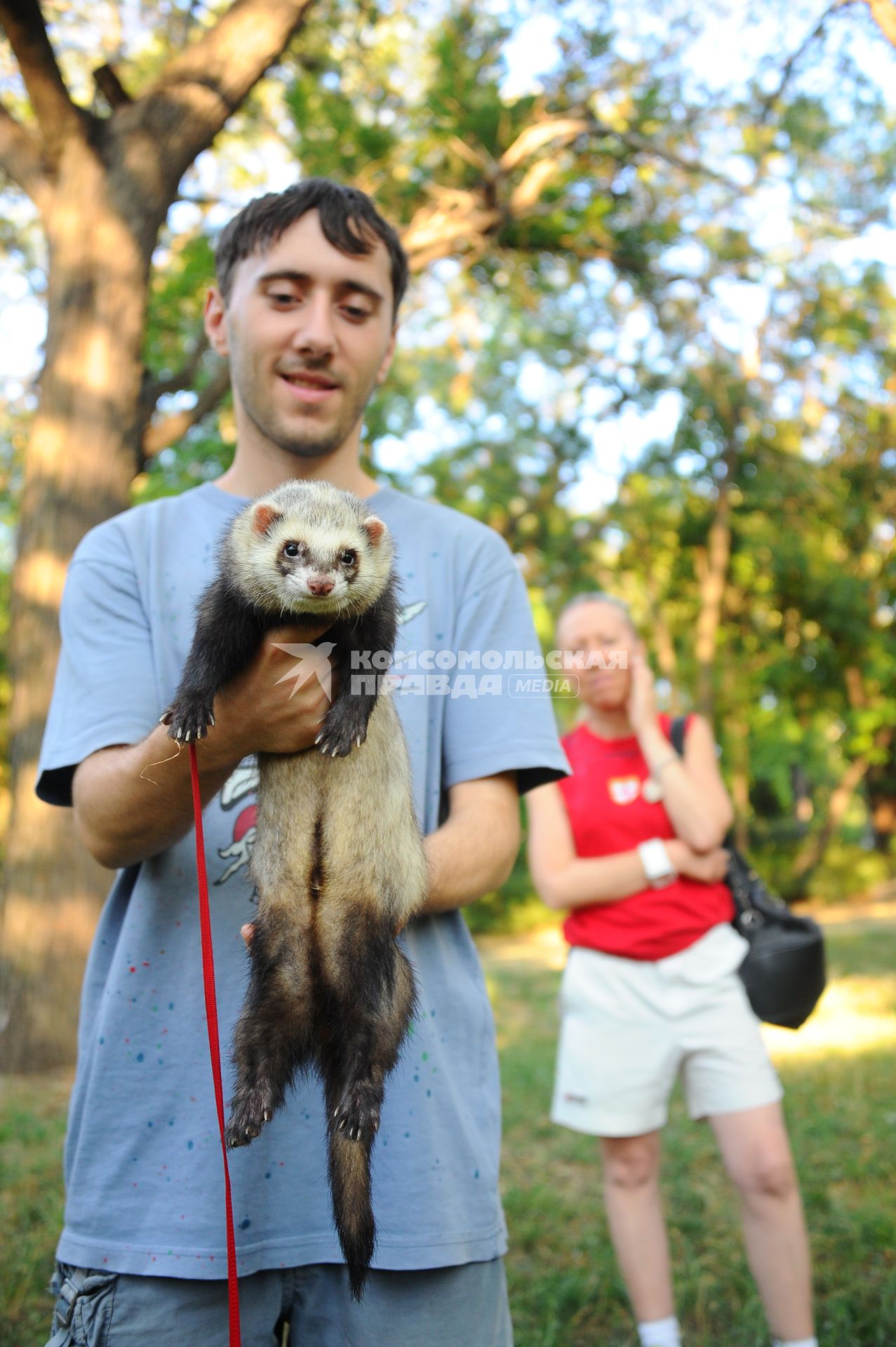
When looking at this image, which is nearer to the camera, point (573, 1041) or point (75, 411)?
point (573, 1041)

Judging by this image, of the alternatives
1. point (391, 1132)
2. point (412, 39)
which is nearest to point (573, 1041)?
point (391, 1132)

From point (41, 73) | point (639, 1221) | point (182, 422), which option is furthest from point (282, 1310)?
point (41, 73)

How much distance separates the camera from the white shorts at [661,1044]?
3.32 m

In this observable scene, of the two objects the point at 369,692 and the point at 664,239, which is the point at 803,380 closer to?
Result: the point at 664,239

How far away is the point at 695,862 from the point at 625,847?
27cm

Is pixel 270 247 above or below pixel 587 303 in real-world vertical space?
below

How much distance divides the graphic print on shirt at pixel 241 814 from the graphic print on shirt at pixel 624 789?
210cm

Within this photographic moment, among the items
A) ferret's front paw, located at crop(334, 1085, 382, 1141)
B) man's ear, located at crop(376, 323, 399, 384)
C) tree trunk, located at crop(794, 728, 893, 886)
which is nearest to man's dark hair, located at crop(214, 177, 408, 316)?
man's ear, located at crop(376, 323, 399, 384)

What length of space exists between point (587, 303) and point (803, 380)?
2860mm

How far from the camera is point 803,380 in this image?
12.1m

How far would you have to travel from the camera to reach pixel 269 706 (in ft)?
5.13

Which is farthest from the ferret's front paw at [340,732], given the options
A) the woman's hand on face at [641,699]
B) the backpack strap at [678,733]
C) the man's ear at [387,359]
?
the backpack strap at [678,733]

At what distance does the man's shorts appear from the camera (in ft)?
5.43

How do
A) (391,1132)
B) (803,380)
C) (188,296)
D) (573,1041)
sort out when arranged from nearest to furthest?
(391,1132)
(573,1041)
(188,296)
(803,380)
